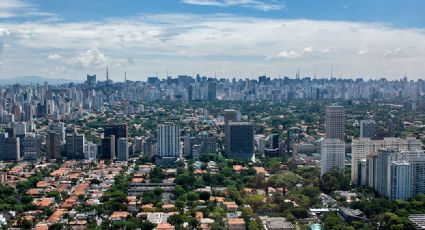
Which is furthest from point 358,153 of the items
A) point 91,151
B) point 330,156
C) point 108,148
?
point 91,151

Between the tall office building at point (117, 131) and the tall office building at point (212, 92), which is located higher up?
the tall office building at point (212, 92)

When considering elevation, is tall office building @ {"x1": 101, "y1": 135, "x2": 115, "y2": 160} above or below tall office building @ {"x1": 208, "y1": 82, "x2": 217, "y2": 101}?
below

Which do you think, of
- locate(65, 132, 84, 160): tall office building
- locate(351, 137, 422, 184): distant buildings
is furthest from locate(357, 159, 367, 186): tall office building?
locate(65, 132, 84, 160): tall office building

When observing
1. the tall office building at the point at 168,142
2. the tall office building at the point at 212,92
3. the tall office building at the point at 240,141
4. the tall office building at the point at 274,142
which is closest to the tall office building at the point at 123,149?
the tall office building at the point at 168,142

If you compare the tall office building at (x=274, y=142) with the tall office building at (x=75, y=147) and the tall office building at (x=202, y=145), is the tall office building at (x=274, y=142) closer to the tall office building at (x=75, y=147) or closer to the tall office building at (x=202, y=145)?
the tall office building at (x=202, y=145)

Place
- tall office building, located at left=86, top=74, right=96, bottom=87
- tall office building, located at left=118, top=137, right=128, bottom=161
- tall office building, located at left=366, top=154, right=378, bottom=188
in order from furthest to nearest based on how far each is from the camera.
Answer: tall office building, located at left=86, top=74, right=96, bottom=87 < tall office building, located at left=118, top=137, right=128, bottom=161 < tall office building, located at left=366, top=154, right=378, bottom=188

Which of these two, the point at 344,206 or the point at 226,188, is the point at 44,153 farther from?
the point at 344,206

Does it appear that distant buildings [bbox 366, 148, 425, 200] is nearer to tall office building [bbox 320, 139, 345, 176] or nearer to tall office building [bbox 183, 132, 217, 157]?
tall office building [bbox 320, 139, 345, 176]

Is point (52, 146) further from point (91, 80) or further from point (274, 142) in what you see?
point (91, 80)
